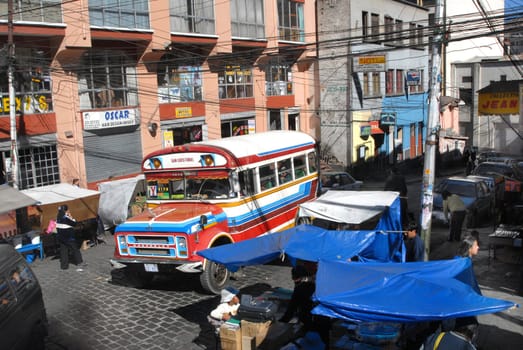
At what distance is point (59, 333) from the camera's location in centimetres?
978

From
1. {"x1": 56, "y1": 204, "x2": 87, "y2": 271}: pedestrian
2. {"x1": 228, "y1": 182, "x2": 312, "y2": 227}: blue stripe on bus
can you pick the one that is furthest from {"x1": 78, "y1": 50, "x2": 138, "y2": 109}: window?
{"x1": 228, "y1": 182, "x2": 312, "y2": 227}: blue stripe on bus

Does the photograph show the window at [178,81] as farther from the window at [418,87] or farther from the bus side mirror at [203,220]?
the window at [418,87]

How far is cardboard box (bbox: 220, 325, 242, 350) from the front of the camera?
307 inches

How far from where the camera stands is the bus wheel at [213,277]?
11.2 meters

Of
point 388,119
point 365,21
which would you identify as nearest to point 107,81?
point 365,21

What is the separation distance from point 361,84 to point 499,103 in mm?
12626

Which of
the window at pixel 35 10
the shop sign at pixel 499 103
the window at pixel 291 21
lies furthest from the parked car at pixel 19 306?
the window at pixel 291 21

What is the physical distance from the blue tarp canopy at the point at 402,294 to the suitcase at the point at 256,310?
3.91 feet

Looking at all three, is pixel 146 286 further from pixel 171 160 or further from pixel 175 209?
pixel 171 160

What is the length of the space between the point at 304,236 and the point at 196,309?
2.90 m

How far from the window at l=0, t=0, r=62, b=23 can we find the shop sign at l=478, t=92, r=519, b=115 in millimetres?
17579

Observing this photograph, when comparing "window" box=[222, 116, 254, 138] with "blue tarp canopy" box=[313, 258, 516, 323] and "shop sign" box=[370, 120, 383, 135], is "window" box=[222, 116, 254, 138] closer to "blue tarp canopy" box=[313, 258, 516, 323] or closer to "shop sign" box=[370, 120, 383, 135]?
"shop sign" box=[370, 120, 383, 135]

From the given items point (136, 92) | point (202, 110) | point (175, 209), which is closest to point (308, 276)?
point (175, 209)

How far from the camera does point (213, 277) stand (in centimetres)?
1141
